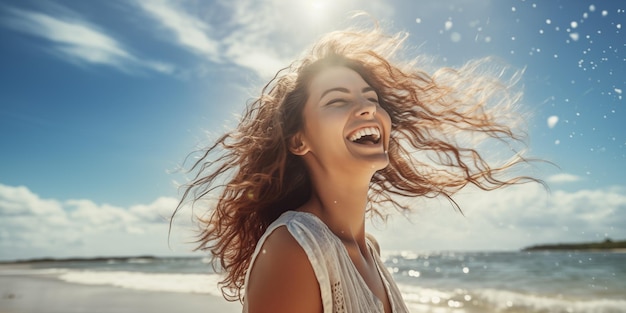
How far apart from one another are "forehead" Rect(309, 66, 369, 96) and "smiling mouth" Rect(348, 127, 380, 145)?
11.2 inches

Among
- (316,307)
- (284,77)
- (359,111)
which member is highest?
(284,77)

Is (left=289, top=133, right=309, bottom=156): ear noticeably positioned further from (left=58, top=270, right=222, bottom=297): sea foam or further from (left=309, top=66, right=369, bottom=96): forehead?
(left=58, top=270, right=222, bottom=297): sea foam

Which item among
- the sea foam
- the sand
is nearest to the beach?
the sand

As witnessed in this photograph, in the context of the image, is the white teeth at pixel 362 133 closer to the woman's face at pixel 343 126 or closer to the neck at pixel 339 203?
the woman's face at pixel 343 126

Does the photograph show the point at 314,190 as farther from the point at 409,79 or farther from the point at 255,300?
the point at 409,79

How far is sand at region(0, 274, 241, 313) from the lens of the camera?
10391 millimetres

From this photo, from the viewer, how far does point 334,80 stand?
2754mm

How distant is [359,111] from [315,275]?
84cm

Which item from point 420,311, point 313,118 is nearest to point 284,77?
point 313,118

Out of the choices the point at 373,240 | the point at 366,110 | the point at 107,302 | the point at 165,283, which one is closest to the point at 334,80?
the point at 366,110

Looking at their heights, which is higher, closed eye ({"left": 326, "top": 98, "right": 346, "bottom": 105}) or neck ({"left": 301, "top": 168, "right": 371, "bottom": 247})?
closed eye ({"left": 326, "top": 98, "right": 346, "bottom": 105})

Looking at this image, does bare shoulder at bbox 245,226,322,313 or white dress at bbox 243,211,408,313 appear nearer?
bare shoulder at bbox 245,226,322,313

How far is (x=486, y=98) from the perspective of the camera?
362 centimetres

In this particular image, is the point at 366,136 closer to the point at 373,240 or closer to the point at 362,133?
the point at 362,133
